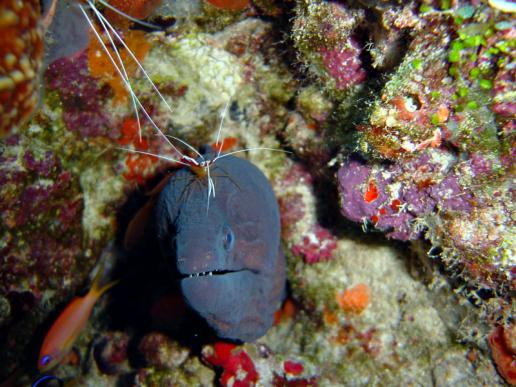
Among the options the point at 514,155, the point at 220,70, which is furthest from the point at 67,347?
the point at 514,155

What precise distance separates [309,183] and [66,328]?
3368 millimetres

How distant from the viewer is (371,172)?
9.25 feet

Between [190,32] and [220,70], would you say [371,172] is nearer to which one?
[220,70]

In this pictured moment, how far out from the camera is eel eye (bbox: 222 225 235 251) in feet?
8.98

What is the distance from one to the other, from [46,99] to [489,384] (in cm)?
502

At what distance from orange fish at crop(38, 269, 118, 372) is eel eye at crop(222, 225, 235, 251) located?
2.43 m

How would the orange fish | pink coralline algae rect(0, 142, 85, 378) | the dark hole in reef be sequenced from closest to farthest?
pink coralline algae rect(0, 142, 85, 378) → the dark hole in reef → the orange fish

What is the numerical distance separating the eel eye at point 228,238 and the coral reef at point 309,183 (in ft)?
3.35

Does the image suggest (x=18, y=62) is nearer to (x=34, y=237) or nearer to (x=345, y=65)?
(x=34, y=237)

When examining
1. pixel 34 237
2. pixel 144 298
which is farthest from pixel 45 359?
pixel 34 237

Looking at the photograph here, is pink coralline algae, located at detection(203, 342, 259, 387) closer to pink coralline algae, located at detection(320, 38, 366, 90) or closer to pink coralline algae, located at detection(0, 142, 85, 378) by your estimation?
pink coralline algae, located at detection(0, 142, 85, 378)

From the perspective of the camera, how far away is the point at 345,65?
3074 mm

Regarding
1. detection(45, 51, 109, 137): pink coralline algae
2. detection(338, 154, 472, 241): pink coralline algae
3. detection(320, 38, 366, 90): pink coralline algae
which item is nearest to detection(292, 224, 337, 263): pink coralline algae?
detection(338, 154, 472, 241): pink coralline algae

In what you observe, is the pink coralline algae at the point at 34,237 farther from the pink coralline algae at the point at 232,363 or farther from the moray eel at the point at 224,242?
the pink coralline algae at the point at 232,363
